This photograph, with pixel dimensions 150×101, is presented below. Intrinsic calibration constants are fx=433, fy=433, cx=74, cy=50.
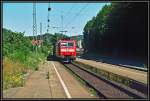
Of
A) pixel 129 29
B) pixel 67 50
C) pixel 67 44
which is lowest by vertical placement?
pixel 67 50

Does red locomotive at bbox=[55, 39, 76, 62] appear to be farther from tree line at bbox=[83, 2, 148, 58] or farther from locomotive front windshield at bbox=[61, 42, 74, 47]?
tree line at bbox=[83, 2, 148, 58]

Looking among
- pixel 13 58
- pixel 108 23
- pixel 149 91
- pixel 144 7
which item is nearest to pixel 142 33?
pixel 144 7

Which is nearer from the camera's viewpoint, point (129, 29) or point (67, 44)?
point (67, 44)

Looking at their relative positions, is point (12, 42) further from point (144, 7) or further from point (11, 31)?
point (144, 7)

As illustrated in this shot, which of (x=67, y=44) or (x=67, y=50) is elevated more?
(x=67, y=44)

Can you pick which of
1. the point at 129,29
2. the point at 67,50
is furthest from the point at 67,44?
the point at 129,29

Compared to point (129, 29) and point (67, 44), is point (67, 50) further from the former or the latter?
point (129, 29)

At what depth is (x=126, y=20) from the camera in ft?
225

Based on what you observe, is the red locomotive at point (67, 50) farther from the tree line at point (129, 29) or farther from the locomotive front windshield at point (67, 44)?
the tree line at point (129, 29)

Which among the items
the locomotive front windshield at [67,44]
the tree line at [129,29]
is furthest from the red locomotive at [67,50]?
the tree line at [129,29]

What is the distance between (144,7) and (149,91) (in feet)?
141

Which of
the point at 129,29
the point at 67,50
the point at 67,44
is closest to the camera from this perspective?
the point at 67,50

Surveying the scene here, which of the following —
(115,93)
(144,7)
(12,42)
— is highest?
(144,7)

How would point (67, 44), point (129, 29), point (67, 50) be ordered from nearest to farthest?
1. point (67, 50)
2. point (67, 44)
3. point (129, 29)
